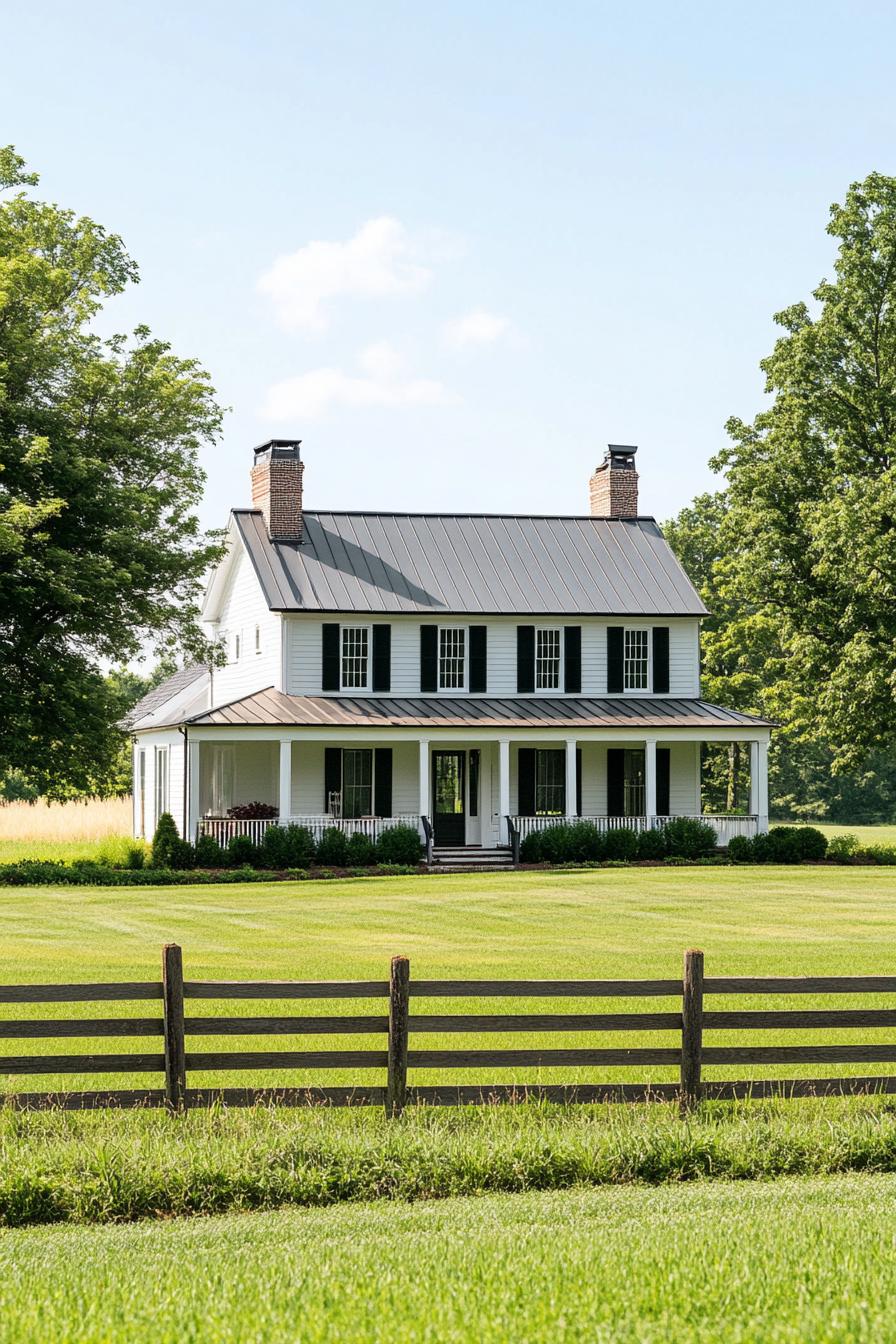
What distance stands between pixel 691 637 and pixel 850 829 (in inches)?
1292

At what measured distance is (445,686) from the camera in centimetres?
3809

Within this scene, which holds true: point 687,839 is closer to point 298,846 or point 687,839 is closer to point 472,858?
point 472,858

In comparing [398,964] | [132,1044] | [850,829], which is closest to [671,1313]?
[398,964]

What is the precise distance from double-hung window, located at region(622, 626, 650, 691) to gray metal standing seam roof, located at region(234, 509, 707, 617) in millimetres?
734

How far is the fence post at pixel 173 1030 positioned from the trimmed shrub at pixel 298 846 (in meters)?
23.7

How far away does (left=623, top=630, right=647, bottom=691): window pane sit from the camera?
39.2 meters

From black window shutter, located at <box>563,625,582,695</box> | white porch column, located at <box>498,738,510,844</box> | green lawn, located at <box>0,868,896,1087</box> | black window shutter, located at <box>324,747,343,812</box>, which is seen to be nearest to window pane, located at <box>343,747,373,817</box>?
black window shutter, located at <box>324,747,343,812</box>

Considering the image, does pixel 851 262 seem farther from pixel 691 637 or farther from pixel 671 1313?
pixel 671 1313

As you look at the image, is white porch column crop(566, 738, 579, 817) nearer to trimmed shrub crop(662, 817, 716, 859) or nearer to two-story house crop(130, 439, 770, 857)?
two-story house crop(130, 439, 770, 857)

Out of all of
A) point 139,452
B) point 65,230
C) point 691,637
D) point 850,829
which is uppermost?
point 65,230

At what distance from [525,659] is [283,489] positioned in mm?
7495

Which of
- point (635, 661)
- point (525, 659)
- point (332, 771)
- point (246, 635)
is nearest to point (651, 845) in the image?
point (635, 661)

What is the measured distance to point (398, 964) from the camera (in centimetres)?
955

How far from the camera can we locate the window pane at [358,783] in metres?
37.2
